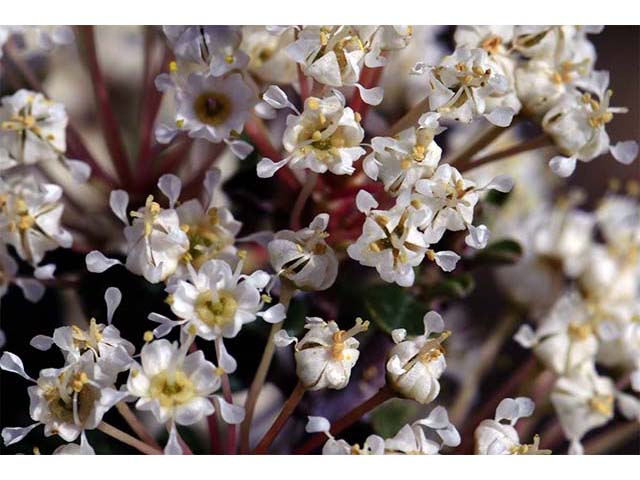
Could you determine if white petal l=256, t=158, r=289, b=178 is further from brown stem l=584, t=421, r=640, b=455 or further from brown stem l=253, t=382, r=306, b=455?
brown stem l=584, t=421, r=640, b=455

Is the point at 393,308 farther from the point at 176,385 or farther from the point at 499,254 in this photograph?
the point at 176,385

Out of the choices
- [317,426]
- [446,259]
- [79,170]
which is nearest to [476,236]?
[446,259]

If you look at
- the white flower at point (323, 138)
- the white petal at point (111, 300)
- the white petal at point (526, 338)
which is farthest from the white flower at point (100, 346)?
the white petal at point (526, 338)

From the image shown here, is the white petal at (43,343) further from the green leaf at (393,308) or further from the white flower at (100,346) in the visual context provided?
Result: the green leaf at (393,308)

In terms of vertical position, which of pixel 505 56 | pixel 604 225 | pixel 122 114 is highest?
pixel 505 56
